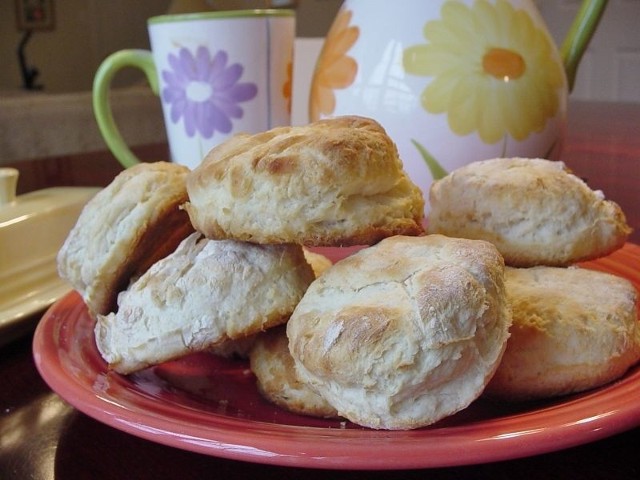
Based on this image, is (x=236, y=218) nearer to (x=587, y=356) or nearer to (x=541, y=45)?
(x=587, y=356)

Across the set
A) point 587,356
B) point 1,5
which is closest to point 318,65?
point 587,356

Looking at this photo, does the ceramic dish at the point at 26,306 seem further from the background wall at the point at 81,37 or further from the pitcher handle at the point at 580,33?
the background wall at the point at 81,37

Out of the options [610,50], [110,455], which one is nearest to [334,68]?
[110,455]

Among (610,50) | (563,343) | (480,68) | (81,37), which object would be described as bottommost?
(81,37)

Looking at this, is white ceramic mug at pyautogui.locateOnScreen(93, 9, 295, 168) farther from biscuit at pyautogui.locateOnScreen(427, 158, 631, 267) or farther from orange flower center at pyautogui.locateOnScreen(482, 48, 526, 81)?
biscuit at pyautogui.locateOnScreen(427, 158, 631, 267)

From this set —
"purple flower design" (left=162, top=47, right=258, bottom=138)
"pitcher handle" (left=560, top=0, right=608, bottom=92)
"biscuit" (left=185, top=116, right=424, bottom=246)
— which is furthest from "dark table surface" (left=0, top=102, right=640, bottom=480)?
"pitcher handle" (left=560, top=0, right=608, bottom=92)

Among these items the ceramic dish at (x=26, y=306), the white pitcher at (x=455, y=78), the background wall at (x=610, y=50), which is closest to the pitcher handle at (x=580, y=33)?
the white pitcher at (x=455, y=78)

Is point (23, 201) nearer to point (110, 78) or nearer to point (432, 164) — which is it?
point (110, 78)
